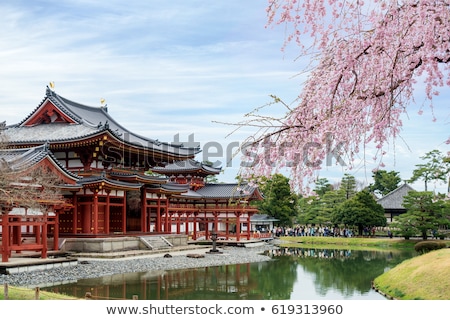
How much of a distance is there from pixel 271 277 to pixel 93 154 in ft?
36.5

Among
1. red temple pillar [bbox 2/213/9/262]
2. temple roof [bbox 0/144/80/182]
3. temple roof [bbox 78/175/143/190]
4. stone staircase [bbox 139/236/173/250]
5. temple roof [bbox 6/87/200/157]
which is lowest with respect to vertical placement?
stone staircase [bbox 139/236/173/250]

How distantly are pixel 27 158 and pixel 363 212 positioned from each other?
29.4 meters

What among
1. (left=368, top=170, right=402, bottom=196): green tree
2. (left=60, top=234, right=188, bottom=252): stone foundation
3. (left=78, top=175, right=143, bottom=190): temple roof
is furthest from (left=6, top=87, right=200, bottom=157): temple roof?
(left=368, top=170, right=402, bottom=196): green tree

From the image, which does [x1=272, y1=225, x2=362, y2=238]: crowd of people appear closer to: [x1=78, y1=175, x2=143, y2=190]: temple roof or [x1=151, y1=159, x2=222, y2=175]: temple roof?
[x1=151, y1=159, x2=222, y2=175]: temple roof

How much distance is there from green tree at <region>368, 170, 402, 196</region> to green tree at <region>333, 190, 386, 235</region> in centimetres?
2073

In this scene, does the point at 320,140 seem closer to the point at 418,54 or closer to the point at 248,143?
the point at 248,143

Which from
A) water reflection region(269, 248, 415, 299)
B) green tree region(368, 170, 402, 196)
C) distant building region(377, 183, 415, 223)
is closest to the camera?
water reflection region(269, 248, 415, 299)

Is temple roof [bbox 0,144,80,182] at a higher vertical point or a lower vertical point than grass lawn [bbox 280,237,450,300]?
higher

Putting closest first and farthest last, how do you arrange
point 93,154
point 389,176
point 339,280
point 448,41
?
point 448,41
point 339,280
point 93,154
point 389,176

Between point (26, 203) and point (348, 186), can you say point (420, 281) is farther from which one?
point (348, 186)

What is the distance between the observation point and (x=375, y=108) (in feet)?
24.4

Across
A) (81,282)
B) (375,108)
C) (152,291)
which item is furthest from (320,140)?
(81,282)

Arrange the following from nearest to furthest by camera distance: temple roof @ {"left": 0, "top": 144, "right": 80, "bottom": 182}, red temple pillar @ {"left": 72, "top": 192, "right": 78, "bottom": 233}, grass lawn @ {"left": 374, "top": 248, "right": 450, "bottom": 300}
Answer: grass lawn @ {"left": 374, "top": 248, "right": 450, "bottom": 300}, temple roof @ {"left": 0, "top": 144, "right": 80, "bottom": 182}, red temple pillar @ {"left": 72, "top": 192, "right": 78, "bottom": 233}

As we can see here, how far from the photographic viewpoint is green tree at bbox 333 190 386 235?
139 feet
